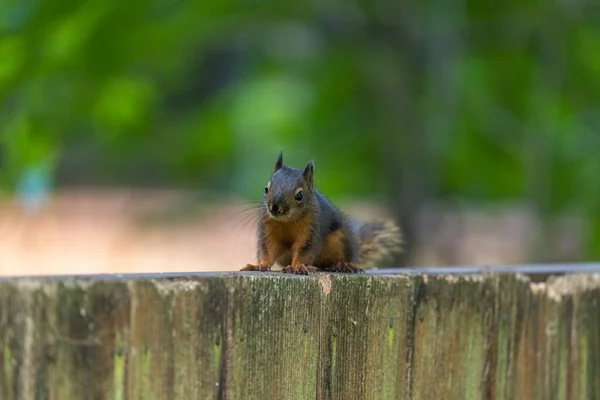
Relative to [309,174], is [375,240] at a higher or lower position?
lower

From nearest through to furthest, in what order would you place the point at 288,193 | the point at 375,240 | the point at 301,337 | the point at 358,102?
the point at 301,337 → the point at 288,193 → the point at 375,240 → the point at 358,102

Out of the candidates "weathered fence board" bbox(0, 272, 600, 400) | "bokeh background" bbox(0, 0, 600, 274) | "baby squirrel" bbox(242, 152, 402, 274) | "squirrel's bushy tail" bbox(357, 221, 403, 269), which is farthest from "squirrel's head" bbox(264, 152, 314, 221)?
"bokeh background" bbox(0, 0, 600, 274)

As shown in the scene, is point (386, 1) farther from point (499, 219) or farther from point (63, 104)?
point (499, 219)

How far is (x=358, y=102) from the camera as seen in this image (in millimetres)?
5688

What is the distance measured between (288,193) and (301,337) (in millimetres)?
954

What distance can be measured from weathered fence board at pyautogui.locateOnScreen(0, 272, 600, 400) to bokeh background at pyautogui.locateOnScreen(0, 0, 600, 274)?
224cm

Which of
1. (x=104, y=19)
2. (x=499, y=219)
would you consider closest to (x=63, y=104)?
(x=104, y=19)

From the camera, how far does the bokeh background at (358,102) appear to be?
4141mm

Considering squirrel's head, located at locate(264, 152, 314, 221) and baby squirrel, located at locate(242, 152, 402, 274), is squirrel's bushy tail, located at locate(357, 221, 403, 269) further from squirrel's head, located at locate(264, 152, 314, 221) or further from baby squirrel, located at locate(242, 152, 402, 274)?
squirrel's head, located at locate(264, 152, 314, 221)

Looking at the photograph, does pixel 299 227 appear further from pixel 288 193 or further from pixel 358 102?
pixel 358 102

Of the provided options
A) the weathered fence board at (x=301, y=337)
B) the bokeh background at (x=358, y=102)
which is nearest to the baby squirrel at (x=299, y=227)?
the weathered fence board at (x=301, y=337)

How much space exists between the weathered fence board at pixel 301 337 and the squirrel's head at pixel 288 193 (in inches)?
27.1

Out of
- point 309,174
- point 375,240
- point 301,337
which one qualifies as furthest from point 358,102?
point 301,337

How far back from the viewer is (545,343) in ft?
7.33
